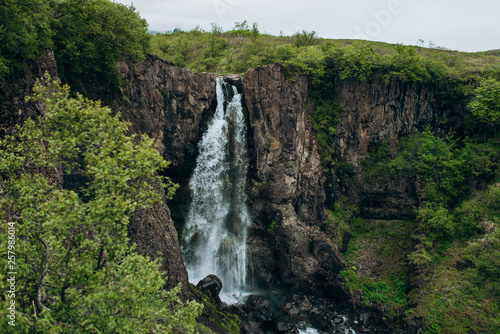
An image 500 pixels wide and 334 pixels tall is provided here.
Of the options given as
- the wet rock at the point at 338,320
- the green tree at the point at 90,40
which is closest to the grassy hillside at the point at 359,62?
the green tree at the point at 90,40


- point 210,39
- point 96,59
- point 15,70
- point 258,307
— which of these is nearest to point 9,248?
point 15,70

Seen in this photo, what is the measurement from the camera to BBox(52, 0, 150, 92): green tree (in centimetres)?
1992

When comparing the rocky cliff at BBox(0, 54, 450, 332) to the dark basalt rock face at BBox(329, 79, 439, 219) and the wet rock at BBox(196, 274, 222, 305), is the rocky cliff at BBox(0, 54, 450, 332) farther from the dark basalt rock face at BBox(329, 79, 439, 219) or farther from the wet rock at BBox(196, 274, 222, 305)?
the wet rock at BBox(196, 274, 222, 305)

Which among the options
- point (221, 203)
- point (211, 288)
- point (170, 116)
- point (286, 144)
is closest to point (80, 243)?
point (211, 288)

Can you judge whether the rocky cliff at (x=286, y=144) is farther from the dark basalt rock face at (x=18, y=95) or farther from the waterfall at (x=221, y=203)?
Answer: the dark basalt rock face at (x=18, y=95)

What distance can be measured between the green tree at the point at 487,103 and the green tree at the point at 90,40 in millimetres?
31684

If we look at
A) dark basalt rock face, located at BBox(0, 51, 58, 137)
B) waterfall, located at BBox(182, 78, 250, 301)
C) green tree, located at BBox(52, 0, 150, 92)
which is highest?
green tree, located at BBox(52, 0, 150, 92)

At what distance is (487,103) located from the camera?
104ft

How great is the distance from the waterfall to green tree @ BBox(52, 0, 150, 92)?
9.35m

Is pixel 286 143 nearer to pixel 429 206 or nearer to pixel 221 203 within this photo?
pixel 221 203

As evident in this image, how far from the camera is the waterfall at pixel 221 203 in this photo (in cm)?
2819

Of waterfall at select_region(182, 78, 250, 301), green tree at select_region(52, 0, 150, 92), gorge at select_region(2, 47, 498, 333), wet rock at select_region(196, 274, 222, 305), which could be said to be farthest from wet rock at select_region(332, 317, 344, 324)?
green tree at select_region(52, 0, 150, 92)

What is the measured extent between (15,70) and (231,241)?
19964mm

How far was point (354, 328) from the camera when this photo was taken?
24578 mm
